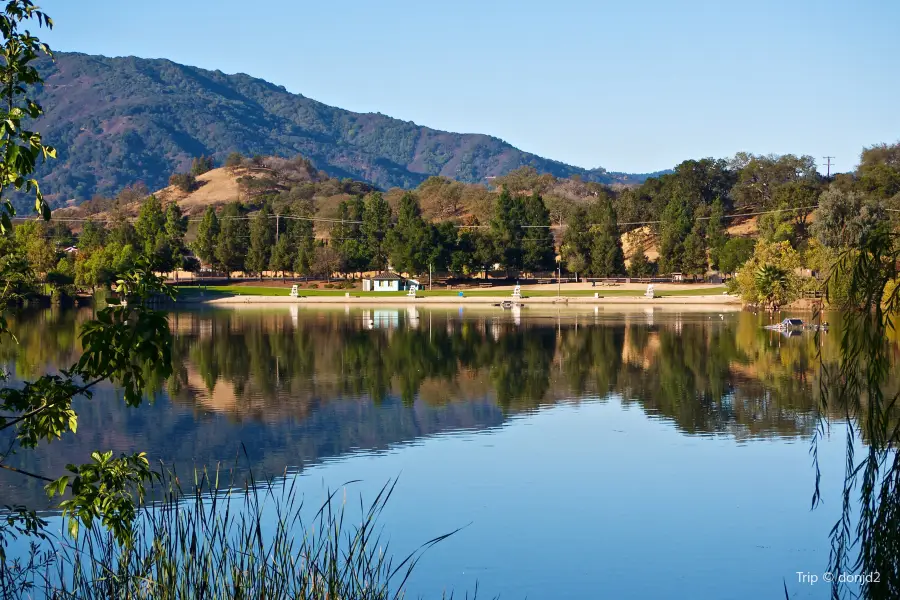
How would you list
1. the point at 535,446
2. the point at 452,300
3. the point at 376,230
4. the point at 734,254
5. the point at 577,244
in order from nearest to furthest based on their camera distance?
the point at 535,446 → the point at 452,300 → the point at 734,254 → the point at 577,244 → the point at 376,230

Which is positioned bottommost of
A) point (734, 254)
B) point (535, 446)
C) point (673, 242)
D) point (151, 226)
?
point (535, 446)

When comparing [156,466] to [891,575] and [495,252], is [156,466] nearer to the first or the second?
[891,575]

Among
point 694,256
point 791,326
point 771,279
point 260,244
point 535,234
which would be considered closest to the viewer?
point 791,326

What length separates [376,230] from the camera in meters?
130

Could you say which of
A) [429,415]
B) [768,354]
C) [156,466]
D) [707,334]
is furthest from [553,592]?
[707,334]

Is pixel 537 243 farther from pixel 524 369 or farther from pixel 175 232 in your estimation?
pixel 524 369

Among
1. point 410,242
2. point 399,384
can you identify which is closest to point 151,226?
point 410,242

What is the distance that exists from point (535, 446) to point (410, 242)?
96.9 metres

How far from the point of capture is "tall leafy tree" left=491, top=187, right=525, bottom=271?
124m

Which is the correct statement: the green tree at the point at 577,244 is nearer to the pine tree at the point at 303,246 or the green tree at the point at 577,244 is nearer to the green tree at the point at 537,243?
the green tree at the point at 537,243

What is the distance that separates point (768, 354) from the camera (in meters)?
43.1

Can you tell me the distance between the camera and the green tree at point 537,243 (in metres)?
124

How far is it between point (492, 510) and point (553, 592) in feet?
12.9

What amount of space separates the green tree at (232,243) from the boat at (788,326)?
84.3 m
